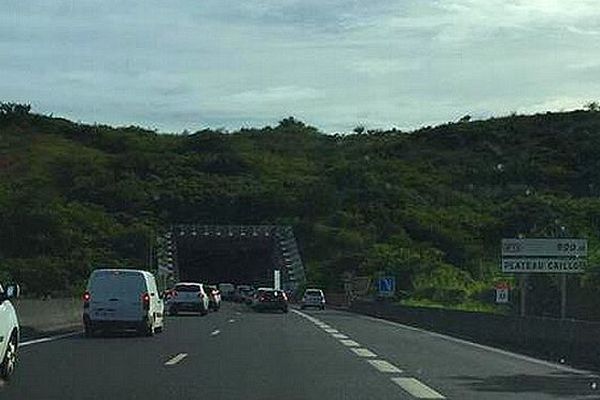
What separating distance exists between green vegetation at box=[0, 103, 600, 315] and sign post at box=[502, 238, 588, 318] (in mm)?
6113

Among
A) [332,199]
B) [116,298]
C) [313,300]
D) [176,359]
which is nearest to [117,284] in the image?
[116,298]

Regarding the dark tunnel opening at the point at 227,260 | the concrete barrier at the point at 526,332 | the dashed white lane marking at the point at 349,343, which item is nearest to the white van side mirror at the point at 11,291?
the concrete barrier at the point at 526,332

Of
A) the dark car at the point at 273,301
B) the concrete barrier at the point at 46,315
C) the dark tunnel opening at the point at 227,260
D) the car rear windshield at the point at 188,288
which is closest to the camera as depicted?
the concrete barrier at the point at 46,315

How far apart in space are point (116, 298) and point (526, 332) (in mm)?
10204

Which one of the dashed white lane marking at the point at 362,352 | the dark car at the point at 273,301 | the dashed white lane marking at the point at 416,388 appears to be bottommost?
the dark car at the point at 273,301

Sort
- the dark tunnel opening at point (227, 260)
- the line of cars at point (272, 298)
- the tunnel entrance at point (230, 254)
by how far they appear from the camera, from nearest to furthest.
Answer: the line of cars at point (272, 298) < the tunnel entrance at point (230, 254) < the dark tunnel opening at point (227, 260)

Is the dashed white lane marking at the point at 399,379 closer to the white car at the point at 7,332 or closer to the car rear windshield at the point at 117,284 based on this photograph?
the white car at the point at 7,332

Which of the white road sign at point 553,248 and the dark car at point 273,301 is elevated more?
the white road sign at point 553,248

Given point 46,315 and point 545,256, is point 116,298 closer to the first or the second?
point 46,315

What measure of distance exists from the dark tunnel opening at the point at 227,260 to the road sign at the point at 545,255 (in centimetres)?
8493

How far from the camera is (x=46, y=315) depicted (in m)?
35.8

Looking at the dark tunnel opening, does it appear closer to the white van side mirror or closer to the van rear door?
the van rear door

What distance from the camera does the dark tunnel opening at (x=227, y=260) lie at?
4847 inches

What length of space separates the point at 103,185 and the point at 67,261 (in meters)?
45.7
